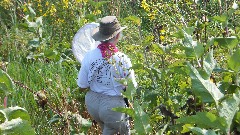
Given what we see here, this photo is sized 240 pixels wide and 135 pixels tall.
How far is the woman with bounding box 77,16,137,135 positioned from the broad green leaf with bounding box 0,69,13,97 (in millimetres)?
2186

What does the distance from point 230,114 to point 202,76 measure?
0.67 ft

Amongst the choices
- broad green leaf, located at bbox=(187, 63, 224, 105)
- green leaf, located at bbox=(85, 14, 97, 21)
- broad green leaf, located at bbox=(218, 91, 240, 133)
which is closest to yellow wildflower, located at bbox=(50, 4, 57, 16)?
green leaf, located at bbox=(85, 14, 97, 21)

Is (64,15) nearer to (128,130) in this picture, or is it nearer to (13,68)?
(13,68)

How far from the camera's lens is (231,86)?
2113 mm

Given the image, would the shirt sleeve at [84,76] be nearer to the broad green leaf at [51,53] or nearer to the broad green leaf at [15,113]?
the broad green leaf at [51,53]

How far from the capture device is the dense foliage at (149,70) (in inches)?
72.5

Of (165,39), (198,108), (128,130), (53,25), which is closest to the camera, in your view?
(198,108)

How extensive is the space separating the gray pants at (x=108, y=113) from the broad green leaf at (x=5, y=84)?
2.28 metres

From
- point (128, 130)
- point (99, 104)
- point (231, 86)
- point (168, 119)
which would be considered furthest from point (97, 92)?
point (231, 86)

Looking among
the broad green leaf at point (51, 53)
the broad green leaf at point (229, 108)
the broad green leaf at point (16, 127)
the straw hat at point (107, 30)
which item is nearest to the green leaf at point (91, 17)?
the broad green leaf at point (51, 53)

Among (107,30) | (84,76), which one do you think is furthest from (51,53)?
(107,30)

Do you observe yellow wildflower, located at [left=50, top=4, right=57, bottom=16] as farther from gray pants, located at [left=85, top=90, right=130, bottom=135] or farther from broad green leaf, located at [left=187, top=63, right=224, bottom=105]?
broad green leaf, located at [left=187, top=63, right=224, bottom=105]

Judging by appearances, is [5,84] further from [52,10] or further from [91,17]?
[52,10]

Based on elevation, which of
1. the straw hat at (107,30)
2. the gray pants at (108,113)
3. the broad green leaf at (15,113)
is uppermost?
the broad green leaf at (15,113)
